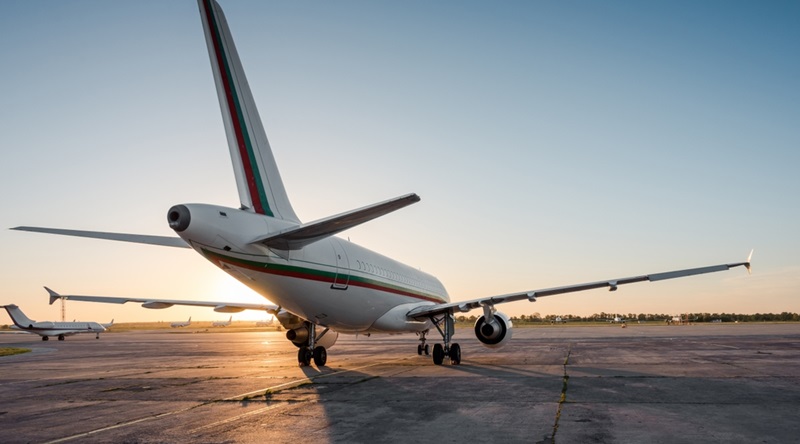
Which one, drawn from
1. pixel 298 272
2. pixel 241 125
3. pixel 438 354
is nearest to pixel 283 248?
pixel 298 272

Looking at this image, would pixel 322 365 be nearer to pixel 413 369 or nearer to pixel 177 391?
pixel 413 369

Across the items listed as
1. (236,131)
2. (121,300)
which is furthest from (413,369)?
(121,300)

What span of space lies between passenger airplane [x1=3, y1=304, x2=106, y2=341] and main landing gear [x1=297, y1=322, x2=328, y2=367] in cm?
4590

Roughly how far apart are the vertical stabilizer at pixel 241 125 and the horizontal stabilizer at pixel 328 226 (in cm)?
106

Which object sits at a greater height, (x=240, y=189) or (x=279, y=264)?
(x=240, y=189)

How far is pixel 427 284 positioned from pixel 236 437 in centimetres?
1891

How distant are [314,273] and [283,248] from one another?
1708 millimetres

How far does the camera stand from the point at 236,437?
7.24m

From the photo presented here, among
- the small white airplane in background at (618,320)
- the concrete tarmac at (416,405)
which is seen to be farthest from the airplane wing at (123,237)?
the small white airplane in background at (618,320)

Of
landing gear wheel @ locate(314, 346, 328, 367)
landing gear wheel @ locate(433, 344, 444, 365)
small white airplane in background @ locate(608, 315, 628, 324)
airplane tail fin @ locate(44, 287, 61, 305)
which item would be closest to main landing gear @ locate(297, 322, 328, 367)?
landing gear wheel @ locate(314, 346, 328, 367)

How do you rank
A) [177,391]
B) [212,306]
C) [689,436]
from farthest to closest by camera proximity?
[212,306] → [177,391] → [689,436]

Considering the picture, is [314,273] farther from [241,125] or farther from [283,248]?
[241,125]

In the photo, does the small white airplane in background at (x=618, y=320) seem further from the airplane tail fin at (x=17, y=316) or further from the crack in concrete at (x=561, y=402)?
the crack in concrete at (x=561, y=402)

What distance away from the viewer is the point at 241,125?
12.8 meters
